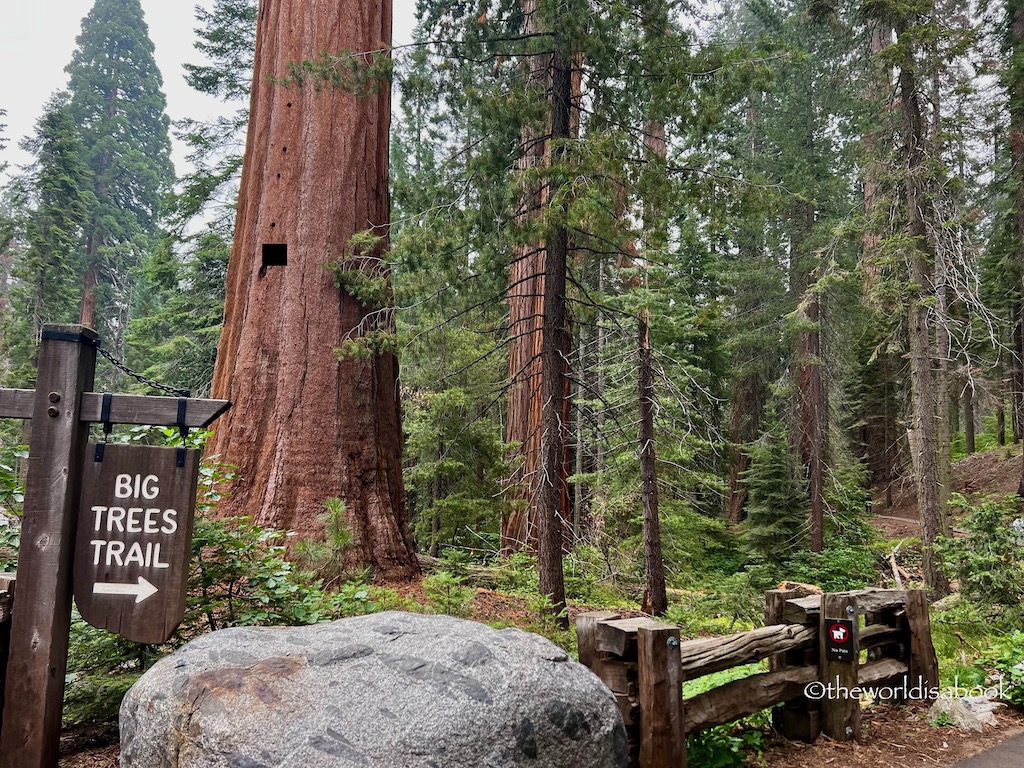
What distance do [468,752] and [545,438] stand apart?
4.31 m

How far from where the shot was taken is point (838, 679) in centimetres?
482

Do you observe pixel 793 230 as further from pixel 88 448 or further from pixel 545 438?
pixel 88 448

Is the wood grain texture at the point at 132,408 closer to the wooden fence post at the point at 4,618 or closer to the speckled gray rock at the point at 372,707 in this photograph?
the wooden fence post at the point at 4,618

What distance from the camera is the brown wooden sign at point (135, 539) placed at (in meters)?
3.36

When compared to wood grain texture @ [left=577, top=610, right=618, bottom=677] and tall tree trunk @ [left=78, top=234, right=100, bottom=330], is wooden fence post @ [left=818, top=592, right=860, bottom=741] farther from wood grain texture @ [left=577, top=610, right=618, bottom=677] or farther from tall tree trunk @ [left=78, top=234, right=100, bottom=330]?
tall tree trunk @ [left=78, top=234, right=100, bottom=330]

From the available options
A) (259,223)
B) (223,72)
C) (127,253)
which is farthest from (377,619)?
(127,253)

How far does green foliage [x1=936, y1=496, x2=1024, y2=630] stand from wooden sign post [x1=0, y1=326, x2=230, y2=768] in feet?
29.9

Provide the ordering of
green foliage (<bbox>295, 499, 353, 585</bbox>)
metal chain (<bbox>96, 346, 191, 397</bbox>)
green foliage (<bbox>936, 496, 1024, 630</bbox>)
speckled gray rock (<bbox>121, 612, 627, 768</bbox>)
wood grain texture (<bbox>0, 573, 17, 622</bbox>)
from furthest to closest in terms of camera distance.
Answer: green foliage (<bbox>936, 496, 1024, 630</bbox>), green foliage (<bbox>295, 499, 353, 585</bbox>), wood grain texture (<bbox>0, 573, 17, 622</bbox>), metal chain (<bbox>96, 346, 191, 397</bbox>), speckled gray rock (<bbox>121, 612, 627, 768</bbox>)

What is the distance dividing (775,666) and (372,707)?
3.23 meters

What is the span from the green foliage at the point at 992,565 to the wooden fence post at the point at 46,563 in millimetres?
9458

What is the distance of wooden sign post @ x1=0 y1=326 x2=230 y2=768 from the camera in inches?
130

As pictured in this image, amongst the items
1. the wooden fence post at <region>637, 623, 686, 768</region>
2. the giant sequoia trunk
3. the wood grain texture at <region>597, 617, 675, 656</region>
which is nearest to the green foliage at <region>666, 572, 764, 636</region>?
the giant sequoia trunk

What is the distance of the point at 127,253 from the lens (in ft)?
129

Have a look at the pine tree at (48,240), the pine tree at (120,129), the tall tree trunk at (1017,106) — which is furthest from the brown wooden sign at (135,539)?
the pine tree at (120,129)
